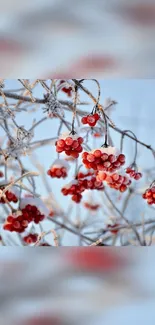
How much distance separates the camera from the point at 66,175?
1.77 metres

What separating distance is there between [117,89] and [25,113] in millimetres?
366

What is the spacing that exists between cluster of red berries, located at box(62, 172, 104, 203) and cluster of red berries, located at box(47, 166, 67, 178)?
0.05 m

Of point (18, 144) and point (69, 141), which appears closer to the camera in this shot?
point (69, 141)

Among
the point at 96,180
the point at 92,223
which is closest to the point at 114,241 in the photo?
the point at 92,223

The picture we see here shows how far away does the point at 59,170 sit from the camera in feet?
5.74

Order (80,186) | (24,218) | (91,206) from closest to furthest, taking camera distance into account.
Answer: (24,218) < (80,186) < (91,206)

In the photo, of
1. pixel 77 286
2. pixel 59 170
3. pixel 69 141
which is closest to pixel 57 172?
pixel 59 170
